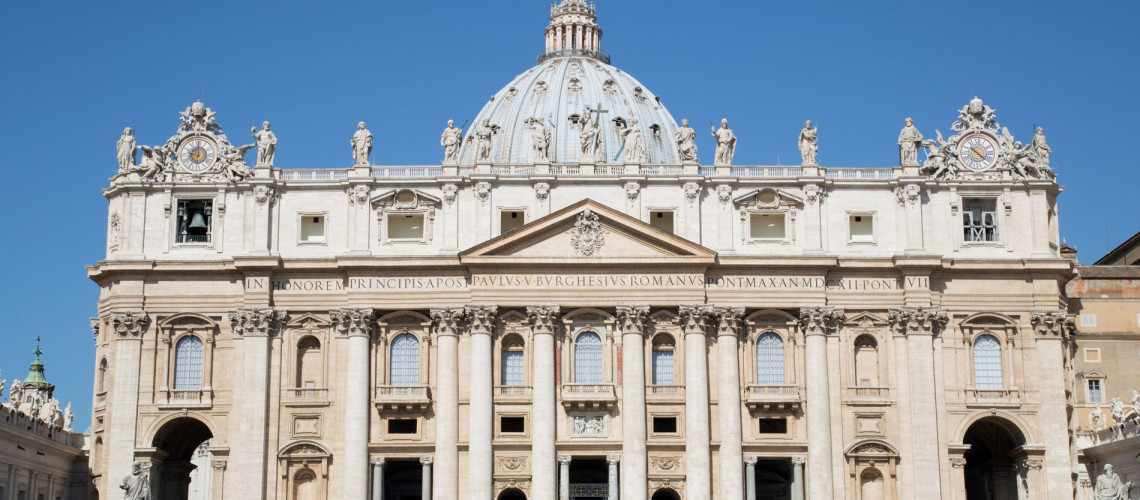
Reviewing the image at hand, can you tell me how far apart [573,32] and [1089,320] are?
55302mm

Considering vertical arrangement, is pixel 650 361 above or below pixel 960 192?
below

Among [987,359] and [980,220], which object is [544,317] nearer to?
[987,359]

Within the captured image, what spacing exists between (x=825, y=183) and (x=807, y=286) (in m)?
4.82

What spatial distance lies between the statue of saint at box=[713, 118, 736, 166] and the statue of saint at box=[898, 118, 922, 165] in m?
7.49

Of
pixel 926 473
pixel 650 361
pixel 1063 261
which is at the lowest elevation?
pixel 926 473

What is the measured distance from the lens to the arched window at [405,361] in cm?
7094

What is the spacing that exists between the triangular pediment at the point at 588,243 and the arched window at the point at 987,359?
41.4ft

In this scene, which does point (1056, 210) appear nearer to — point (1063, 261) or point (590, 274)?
point (1063, 261)

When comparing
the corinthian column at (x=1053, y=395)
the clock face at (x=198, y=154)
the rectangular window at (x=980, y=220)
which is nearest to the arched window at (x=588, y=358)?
the rectangular window at (x=980, y=220)

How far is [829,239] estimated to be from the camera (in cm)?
7219

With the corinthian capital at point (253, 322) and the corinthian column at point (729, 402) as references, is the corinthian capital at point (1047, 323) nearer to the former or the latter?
the corinthian column at point (729, 402)

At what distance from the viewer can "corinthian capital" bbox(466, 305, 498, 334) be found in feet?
229

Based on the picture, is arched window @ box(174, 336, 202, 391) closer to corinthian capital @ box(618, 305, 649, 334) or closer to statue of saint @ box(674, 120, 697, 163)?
corinthian capital @ box(618, 305, 649, 334)

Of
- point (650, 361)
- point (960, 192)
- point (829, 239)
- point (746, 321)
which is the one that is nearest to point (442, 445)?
point (650, 361)
